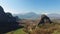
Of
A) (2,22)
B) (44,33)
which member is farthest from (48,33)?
(2,22)

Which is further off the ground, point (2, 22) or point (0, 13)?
point (0, 13)

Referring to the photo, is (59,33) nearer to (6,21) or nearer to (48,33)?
(48,33)

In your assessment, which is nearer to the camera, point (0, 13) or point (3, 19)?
point (3, 19)

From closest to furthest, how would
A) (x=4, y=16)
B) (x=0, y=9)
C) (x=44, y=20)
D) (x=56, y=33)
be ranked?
(x=56, y=33)
(x=44, y=20)
(x=4, y=16)
(x=0, y=9)

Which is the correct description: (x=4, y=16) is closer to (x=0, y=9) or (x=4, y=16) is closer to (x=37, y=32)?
(x=0, y=9)

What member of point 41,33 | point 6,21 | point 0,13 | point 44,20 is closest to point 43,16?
point 44,20

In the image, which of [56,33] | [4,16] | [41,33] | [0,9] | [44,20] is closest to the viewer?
[41,33]

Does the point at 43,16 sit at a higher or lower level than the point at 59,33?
higher

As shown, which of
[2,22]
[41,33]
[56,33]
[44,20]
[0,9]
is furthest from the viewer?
[0,9]

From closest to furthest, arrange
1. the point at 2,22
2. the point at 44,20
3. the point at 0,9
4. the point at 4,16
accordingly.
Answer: the point at 44,20
the point at 2,22
the point at 4,16
the point at 0,9
